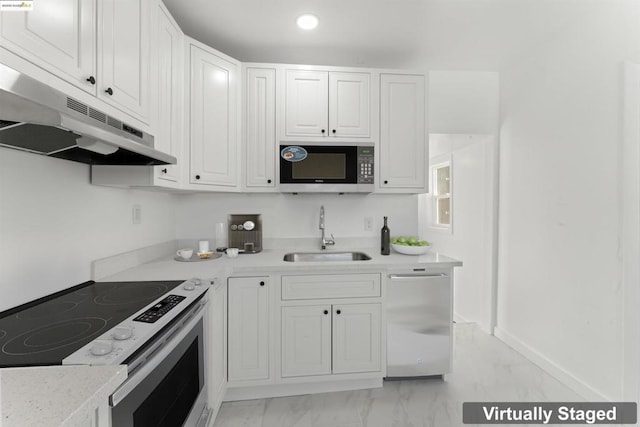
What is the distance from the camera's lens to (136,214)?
1824 millimetres

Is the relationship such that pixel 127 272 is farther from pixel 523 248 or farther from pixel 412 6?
pixel 523 248

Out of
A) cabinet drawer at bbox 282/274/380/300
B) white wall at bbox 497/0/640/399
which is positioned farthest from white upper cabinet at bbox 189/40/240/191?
white wall at bbox 497/0/640/399

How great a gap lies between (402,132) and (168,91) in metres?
1.68

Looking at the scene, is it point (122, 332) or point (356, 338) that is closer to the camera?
point (122, 332)

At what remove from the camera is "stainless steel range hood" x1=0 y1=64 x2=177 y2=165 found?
64cm

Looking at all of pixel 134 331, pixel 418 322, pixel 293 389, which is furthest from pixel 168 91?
pixel 418 322

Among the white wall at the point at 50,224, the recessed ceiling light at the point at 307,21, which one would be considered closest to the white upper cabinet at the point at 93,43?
the white wall at the point at 50,224

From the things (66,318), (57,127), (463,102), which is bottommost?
(66,318)

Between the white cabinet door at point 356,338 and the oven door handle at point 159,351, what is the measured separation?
0.94 m

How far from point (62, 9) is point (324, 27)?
1518mm

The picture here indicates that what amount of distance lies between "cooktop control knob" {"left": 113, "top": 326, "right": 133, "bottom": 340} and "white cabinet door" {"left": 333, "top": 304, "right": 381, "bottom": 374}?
4.12ft

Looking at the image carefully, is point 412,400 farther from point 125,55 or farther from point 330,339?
point 125,55

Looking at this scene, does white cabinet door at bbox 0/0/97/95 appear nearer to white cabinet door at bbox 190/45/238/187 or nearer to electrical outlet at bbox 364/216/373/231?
white cabinet door at bbox 190/45/238/187

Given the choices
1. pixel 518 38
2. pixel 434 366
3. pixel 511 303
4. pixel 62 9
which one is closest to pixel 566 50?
pixel 518 38
